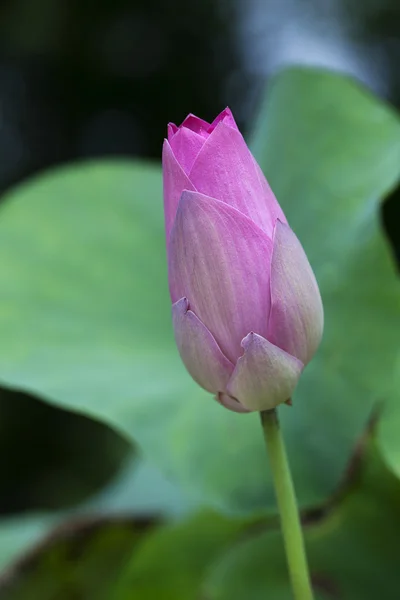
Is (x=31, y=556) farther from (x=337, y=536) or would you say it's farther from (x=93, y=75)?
(x=93, y=75)

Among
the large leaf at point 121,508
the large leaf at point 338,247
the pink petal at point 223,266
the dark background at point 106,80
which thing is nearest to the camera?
the pink petal at point 223,266

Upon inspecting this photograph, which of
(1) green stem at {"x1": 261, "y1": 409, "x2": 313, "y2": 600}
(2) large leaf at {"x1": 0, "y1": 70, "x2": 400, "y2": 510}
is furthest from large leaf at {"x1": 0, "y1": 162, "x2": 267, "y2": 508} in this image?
(1) green stem at {"x1": 261, "y1": 409, "x2": 313, "y2": 600}

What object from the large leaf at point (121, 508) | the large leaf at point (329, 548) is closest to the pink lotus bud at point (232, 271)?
the large leaf at point (329, 548)

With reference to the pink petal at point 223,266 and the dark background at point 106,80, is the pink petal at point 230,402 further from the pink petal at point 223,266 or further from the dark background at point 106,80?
the dark background at point 106,80

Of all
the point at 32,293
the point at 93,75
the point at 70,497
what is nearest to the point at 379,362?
the point at 32,293

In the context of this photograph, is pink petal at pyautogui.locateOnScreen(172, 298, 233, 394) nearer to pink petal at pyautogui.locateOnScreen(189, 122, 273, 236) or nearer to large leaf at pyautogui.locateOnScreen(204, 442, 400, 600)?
pink petal at pyautogui.locateOnScreen(189, 122, 273, 236)

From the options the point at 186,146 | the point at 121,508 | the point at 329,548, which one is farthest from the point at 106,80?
the point at 186,146

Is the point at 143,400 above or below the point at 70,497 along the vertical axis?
above
